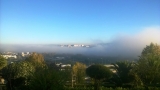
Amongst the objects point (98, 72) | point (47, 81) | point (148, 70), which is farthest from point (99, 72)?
point (47, 81)

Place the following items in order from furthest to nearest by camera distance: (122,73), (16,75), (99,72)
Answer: (122,73), (16,75), (99,72)

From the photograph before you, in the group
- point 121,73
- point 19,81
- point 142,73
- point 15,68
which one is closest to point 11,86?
point 19,81

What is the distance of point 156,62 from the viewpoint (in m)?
16.3

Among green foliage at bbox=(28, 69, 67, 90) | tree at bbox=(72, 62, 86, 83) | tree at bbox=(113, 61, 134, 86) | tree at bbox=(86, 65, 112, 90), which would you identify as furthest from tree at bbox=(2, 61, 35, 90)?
tree at bbox=(113, 61, 134, 86)

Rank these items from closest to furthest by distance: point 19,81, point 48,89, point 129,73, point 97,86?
1. point 48,89
2. point 97,86
3. point 19,81
4. point 129,73

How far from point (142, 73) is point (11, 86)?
10.0 meters

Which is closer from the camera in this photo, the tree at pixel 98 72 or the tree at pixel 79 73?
the tree at pixel 98 72

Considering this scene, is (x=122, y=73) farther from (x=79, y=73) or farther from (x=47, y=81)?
(x=47, y=81)

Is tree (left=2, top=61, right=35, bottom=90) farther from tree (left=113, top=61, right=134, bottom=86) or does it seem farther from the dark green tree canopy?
tree (left=113, top=61, right=134, bottom=86)

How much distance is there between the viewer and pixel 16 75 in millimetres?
15930

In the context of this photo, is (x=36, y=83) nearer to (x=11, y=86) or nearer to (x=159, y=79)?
(x=11, y=86)

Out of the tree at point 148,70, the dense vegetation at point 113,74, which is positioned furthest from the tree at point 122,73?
the tree at point 148,70

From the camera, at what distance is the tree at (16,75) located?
1400 centimetres

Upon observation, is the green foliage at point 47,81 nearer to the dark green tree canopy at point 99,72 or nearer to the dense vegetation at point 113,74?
the dense vegetation at point 113,74
